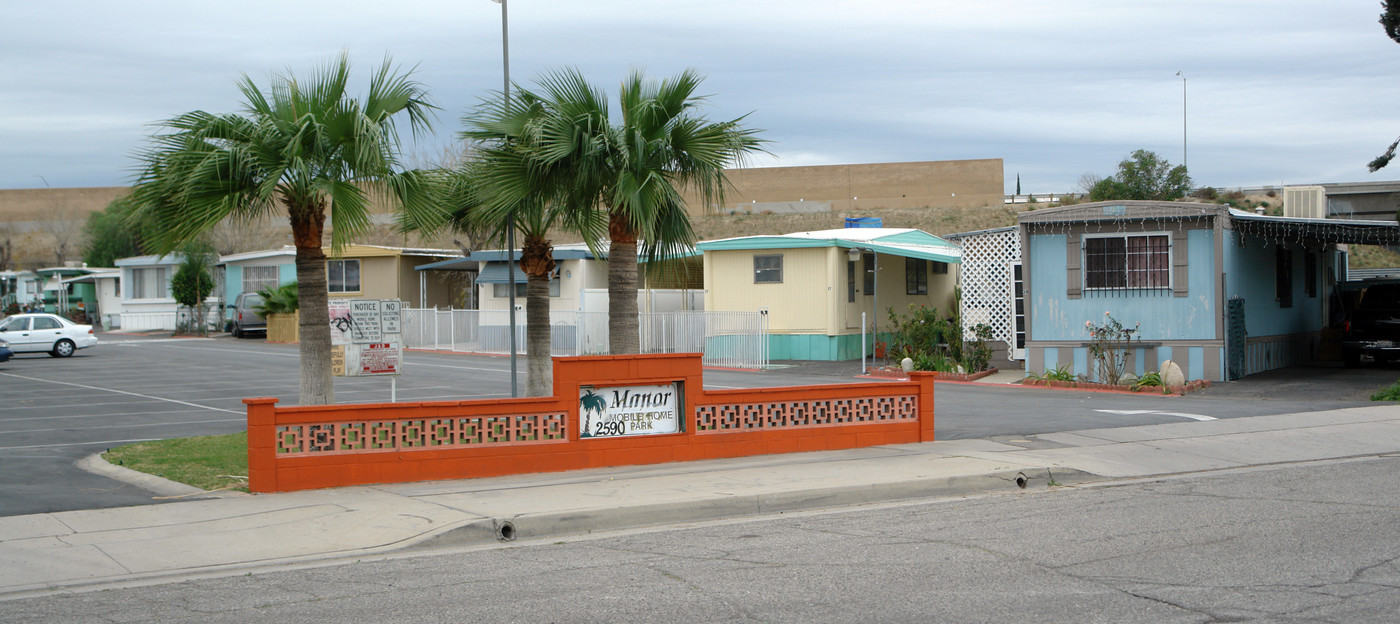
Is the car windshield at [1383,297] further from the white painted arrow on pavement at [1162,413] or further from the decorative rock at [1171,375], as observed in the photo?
the white painted arrow on pavement at [1162,413]

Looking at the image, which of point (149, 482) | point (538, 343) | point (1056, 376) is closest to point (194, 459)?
point (149, 482)

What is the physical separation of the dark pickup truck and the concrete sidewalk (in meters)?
10.9

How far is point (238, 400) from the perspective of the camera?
2056 centimetres

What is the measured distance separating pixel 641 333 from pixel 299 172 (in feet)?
63.1

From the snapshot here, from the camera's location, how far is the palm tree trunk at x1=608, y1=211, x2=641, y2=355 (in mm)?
12773

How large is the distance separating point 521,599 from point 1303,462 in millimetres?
10156

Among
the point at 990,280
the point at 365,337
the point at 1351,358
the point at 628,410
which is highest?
the point at 990,280

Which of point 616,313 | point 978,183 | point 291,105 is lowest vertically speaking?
point 616,313

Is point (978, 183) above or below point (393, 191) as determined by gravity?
above

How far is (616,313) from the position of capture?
13.0m

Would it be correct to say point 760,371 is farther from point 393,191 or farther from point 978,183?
point 978,183

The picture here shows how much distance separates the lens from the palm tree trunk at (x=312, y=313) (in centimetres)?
1223

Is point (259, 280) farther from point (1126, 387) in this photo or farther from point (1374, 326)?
point (1374, 326)

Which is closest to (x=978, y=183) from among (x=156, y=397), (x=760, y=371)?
(x=760, y=371)
